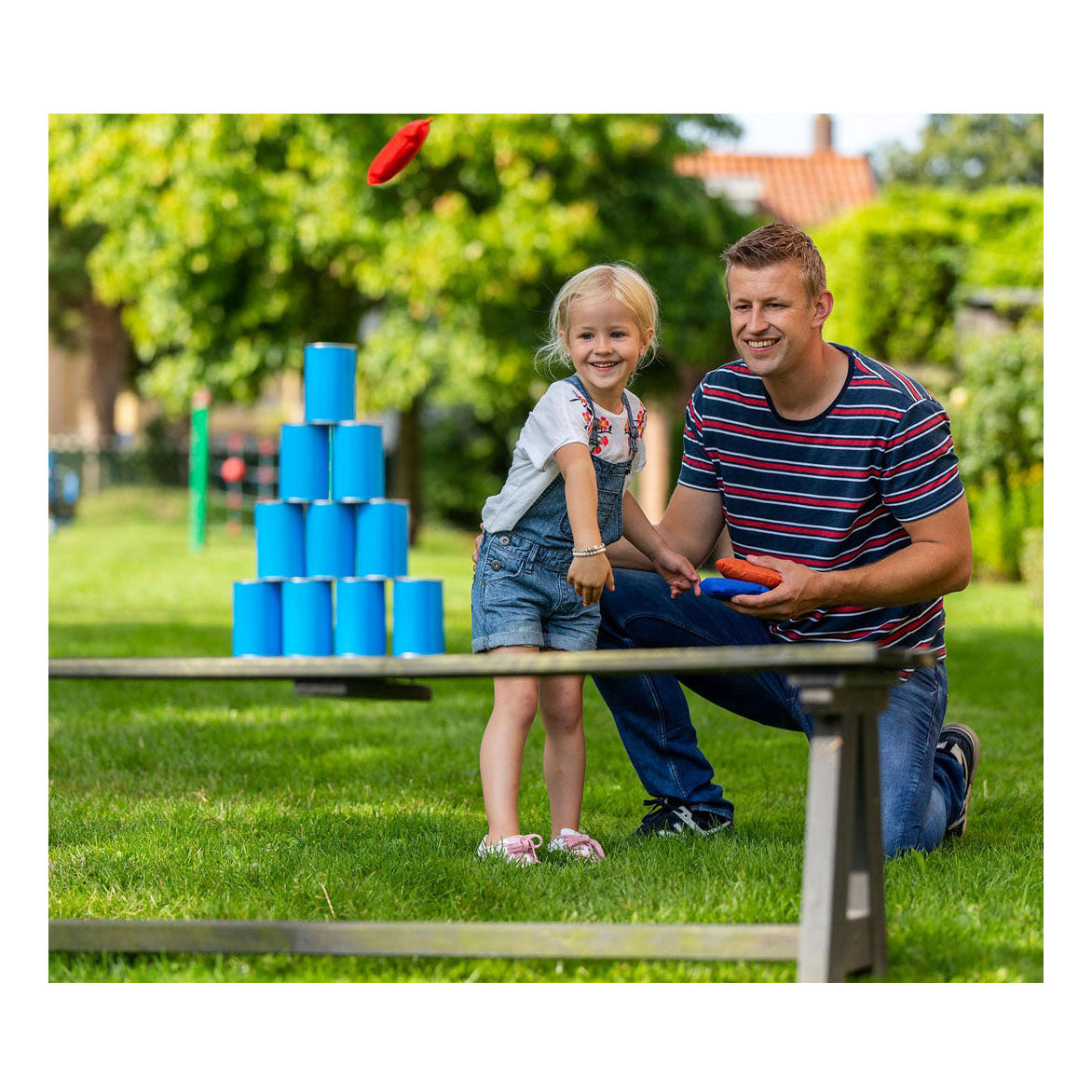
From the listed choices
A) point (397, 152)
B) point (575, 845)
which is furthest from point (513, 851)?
point (397, 152)

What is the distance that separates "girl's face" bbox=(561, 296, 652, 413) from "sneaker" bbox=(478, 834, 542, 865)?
3.65 ft

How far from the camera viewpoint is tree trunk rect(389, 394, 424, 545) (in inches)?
723

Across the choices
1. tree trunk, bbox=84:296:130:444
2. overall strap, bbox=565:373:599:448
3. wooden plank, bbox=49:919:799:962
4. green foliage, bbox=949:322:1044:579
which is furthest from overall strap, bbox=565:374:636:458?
tree trunk, bbox=84:296:130:444

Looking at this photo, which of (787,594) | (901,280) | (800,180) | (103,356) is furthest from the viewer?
(800,180)

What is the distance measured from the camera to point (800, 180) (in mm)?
28094

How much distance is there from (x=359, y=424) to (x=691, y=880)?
132 centimetres

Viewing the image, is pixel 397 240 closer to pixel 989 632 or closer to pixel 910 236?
pixel 910 236

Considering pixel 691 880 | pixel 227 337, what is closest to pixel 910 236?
pixel 227 337

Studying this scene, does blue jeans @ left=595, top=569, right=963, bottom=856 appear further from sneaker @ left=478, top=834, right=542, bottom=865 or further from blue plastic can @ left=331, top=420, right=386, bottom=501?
blue plastic can @ left=331, top=420, right=386, bottom=501

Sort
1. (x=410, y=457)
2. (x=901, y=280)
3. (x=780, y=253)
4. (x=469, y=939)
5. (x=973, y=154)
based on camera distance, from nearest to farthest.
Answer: (x=469, y=939), (x=780, y=253), (x=901, y=280), (x=410, y=457), (x=973, y=154)

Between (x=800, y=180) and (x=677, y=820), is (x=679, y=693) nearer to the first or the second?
(x=677, y=820)

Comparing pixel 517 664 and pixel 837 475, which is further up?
pixel 837 475

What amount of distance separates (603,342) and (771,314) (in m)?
0.41

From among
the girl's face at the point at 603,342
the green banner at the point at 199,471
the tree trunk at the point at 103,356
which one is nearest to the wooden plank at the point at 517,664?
the girl's face at the point at 603,342
